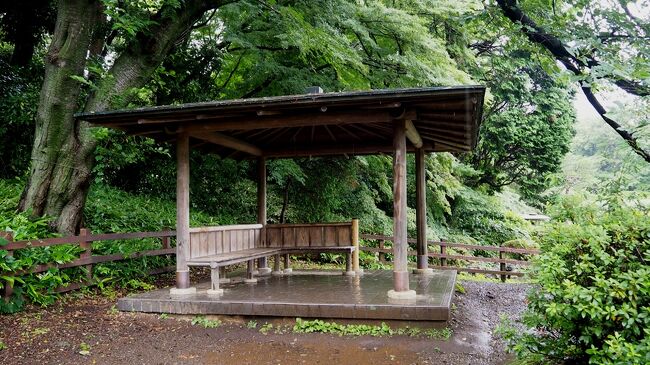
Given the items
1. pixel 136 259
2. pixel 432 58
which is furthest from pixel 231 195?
pixel 432 58

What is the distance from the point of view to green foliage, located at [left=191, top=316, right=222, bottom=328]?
6219 millimetres

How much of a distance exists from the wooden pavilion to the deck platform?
41 cm

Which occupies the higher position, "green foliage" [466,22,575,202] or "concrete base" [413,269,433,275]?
"green foliage" [466,22,575,202]

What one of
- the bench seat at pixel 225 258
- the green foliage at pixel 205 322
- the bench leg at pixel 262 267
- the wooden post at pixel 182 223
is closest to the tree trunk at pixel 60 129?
the wooden post at pixel 182 223

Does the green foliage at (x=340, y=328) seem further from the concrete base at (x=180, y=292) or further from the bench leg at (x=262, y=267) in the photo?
the bench leg at (x=262, y=267)

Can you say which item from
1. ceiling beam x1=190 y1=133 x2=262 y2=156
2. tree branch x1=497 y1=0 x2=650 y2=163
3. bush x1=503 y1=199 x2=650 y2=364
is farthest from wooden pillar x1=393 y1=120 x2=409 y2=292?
ceiling beam x1=190 y1=133 x2=262 y2=156

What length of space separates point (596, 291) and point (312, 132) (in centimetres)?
622

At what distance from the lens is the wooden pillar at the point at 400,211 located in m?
6.49

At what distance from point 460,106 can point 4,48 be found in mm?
13249

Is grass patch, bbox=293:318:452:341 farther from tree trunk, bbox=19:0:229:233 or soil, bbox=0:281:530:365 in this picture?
tree trunk, bbox=19:0:229:233

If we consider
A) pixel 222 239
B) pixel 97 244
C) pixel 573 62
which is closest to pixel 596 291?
pixel 573 62

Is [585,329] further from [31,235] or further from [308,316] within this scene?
[31,235]

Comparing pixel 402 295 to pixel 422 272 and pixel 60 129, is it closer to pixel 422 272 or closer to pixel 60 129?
pixel 422 272

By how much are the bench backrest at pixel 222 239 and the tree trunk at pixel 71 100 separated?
2.40 m
